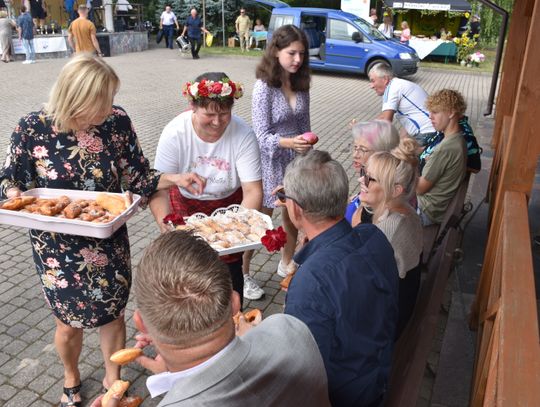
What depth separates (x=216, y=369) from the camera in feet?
3.98

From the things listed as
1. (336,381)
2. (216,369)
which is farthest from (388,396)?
(216,369)

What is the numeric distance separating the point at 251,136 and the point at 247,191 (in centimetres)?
34

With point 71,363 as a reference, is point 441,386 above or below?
below

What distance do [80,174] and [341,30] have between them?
1434 cm

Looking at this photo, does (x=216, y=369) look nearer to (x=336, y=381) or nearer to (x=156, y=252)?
(x=156, y=252)

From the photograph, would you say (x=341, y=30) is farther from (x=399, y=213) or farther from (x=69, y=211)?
(x=69, y=211)

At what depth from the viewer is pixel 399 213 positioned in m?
2.83

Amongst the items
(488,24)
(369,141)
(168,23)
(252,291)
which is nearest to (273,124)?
(369,141)

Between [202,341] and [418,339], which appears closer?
[202,341]

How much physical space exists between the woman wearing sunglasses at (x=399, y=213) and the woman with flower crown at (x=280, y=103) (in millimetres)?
888

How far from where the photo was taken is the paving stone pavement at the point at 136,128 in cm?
328

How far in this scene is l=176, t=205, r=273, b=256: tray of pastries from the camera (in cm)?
265

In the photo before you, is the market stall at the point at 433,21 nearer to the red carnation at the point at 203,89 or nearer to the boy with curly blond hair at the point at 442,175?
the boy with curly blond hair at the point at 442,175

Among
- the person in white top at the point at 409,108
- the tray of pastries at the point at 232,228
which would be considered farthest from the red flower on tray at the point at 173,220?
the person in white top at the point at 409,108
